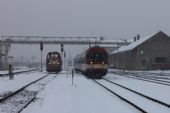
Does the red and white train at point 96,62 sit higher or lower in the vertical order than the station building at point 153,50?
lower

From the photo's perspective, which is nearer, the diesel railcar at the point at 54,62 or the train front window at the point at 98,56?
the train front window at the point at 98,56

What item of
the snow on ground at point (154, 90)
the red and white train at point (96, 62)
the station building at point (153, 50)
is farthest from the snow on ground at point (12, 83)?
the station building at point (153, 50)

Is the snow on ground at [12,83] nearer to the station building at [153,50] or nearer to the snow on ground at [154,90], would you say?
the snow on ground at [154,90]

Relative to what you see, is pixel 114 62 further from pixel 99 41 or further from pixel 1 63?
pixel 1 63

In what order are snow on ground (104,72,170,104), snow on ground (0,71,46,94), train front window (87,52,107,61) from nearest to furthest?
snow on ground (104,72,170,104)
snow on ground (0,71,46,94)
train front window (87,52,107,61)

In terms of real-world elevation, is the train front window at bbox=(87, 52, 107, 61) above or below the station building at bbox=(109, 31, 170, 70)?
below

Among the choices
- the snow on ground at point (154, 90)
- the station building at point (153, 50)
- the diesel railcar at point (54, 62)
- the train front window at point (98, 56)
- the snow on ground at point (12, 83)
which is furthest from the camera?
the station building at point (153, 50)

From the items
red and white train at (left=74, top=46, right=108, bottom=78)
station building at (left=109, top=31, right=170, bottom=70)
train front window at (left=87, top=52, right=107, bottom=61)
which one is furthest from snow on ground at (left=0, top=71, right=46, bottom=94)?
station building at (left=109, top=31, right=170, bottom=70)

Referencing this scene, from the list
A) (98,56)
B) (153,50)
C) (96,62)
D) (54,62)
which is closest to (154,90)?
(96,62)

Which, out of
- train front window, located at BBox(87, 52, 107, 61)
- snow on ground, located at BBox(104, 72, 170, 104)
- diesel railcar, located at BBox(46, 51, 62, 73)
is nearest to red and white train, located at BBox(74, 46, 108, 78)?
train front window, located at BBox(87, 52, 107, 61)

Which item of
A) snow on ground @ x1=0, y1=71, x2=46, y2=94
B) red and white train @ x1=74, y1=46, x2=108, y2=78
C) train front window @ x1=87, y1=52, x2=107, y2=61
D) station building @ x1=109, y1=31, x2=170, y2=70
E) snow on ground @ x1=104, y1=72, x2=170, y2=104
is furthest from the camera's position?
station building @ x1=109, y1=31, x2=170, y2=70

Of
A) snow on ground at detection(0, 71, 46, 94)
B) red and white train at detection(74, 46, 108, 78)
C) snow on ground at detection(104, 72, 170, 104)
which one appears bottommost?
snow on ground at detection(104, 72, 170, 104)

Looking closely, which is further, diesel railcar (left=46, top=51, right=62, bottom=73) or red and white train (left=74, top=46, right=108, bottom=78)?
diesel railcar (left=46, top=51, right=62, bottom=73)

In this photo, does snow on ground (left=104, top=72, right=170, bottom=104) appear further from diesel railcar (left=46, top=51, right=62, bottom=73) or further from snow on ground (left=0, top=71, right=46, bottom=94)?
diesel railcar (left=46, top=51, right=62, bottom=73)
